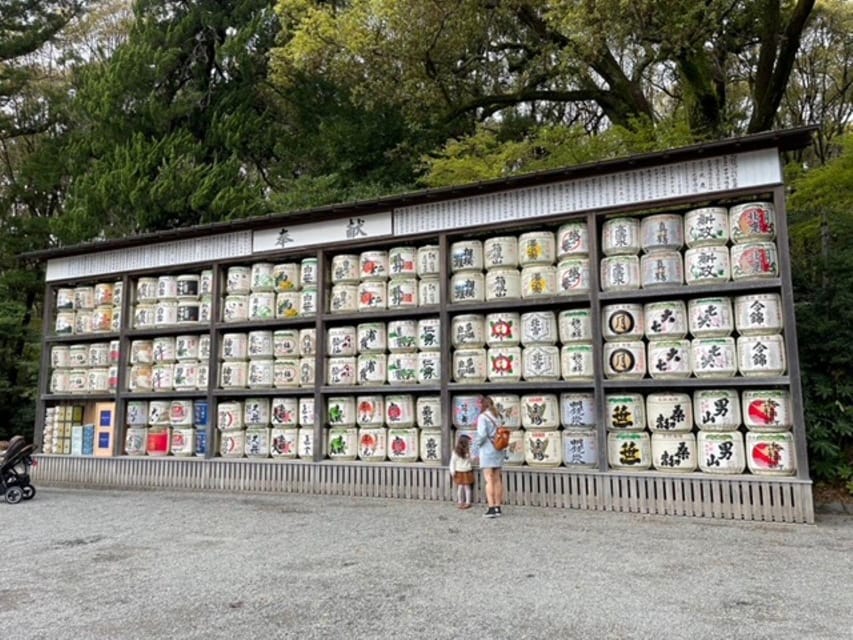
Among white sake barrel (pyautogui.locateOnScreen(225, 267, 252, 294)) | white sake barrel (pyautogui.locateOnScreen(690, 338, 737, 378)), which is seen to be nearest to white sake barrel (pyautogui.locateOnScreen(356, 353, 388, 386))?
white sake barrel (pyautogui.locateOnScreen(225, 267, 252, 294))

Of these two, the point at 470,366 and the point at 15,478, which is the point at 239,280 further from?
the point at 15,478

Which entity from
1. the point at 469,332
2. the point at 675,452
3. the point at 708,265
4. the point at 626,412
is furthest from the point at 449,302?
the point at 675,452

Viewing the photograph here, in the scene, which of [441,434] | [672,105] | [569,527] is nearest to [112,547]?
[441,434]

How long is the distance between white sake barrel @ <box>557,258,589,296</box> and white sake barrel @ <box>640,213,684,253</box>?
668 mm

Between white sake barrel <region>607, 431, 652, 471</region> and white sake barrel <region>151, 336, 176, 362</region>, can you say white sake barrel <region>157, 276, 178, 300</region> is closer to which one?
white sake barrel <region>151, 336, 176, 362</region>

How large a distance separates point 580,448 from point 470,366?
1520 millimetres

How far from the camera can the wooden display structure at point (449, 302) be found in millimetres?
5656

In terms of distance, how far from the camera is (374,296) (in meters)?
7.54

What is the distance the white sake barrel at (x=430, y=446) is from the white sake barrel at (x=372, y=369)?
87cm

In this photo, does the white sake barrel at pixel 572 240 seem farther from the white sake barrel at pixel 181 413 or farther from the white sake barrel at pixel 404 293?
the white sake barrel at pixel 181 413

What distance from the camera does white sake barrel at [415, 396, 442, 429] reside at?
23.0 feet

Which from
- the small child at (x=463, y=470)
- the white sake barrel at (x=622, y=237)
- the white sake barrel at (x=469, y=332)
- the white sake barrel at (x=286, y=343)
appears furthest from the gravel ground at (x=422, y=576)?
the white sake barrel at (x=622, y=237)

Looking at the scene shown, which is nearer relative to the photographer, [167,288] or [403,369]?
[403,369]

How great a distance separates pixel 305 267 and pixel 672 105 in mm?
12378
